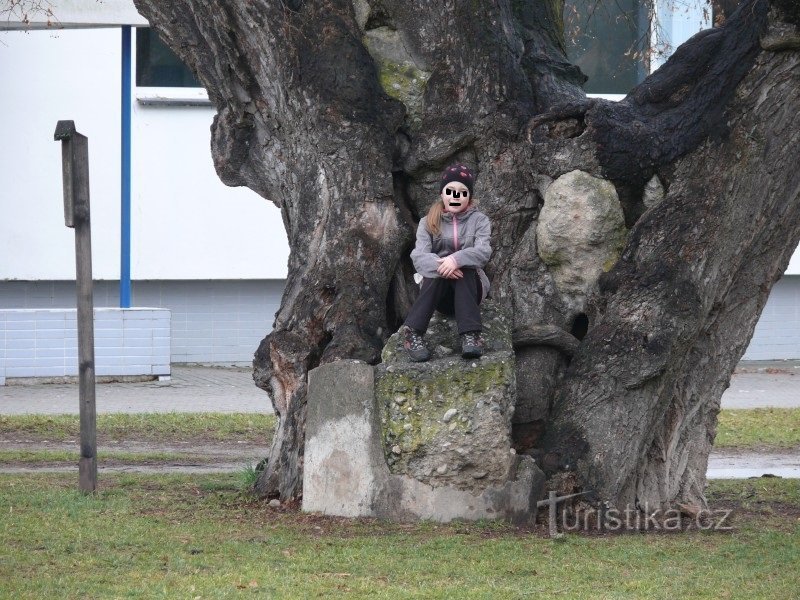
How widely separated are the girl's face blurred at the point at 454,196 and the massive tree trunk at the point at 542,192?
72cm

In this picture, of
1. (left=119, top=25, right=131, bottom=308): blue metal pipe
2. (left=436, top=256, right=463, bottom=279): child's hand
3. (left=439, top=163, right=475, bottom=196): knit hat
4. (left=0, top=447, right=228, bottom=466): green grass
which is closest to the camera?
(left=436, top=256, right=463, bottom=279): child's hand

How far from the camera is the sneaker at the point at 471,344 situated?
22.5ft

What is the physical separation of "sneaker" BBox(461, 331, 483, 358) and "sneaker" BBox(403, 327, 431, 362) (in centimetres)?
22

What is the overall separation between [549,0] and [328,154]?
223cm

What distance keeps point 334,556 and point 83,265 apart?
9.33ft

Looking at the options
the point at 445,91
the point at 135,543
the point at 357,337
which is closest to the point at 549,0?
the point at 445,91

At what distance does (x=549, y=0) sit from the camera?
29.2 feet

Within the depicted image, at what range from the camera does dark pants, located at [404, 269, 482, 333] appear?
693cm

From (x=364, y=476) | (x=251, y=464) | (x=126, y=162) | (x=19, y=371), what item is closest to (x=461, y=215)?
(x=364, y=476)

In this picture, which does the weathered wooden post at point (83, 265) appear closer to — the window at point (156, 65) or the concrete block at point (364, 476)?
the concrete block at point (364, 476)

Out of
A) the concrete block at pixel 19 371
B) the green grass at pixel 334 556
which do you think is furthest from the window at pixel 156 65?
the green grass at pixel 334 556

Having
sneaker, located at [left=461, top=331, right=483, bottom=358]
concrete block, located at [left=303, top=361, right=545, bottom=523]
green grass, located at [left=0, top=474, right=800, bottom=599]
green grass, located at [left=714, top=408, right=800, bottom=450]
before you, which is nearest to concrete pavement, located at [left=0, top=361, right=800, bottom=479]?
green grass, located at [left=714, top=408, right=800, bottom=450]

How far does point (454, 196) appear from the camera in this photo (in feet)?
23.2

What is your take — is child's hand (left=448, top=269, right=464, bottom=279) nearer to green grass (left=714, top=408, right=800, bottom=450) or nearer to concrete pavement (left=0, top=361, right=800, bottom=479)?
concrete pavement (left=0, top=361, right=800, bottom=479)
